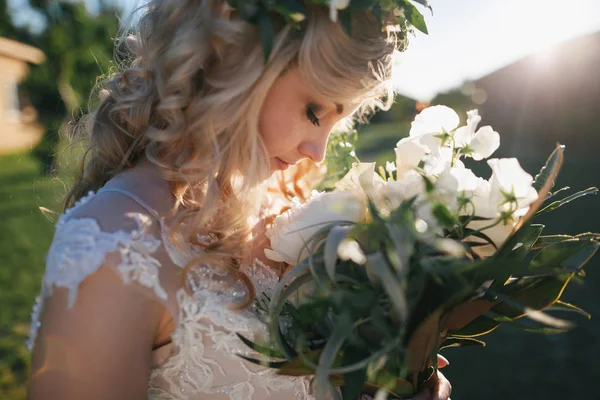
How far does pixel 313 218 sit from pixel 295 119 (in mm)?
562

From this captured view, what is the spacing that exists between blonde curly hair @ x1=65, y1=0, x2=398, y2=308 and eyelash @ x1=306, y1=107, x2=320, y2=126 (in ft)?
0.31

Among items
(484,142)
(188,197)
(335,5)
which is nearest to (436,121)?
(484,142)

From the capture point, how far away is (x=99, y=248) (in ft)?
4.85

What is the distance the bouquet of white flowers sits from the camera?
1.12 m

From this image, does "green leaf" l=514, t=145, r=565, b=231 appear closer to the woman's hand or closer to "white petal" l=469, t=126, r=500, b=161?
"white petal" l=469, t=126, r=500, b=161

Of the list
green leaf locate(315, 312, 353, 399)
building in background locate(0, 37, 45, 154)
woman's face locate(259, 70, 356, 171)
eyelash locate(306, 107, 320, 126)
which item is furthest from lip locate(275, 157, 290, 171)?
building in background locate(0, 37, 45, 154)

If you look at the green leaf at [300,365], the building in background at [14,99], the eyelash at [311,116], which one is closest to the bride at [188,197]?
the eyelash at [311,116]

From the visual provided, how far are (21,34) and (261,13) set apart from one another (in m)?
29.4

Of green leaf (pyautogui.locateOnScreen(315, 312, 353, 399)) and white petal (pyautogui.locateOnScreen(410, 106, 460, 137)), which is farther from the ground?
white petal (pyautogui.locateOnScreen(410, 106, 460, 137))

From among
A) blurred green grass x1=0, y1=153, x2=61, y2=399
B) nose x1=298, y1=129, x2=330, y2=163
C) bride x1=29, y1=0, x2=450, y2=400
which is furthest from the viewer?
blurred green grass x1=0, y1=153, x2=61, y2=399

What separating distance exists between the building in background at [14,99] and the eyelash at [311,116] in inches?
818

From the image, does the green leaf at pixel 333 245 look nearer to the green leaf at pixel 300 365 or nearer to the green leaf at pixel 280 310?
the green leaf at pixel 280 310

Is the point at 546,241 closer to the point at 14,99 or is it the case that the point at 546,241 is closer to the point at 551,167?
the point at 551,167

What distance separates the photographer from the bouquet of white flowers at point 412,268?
1.12 m
